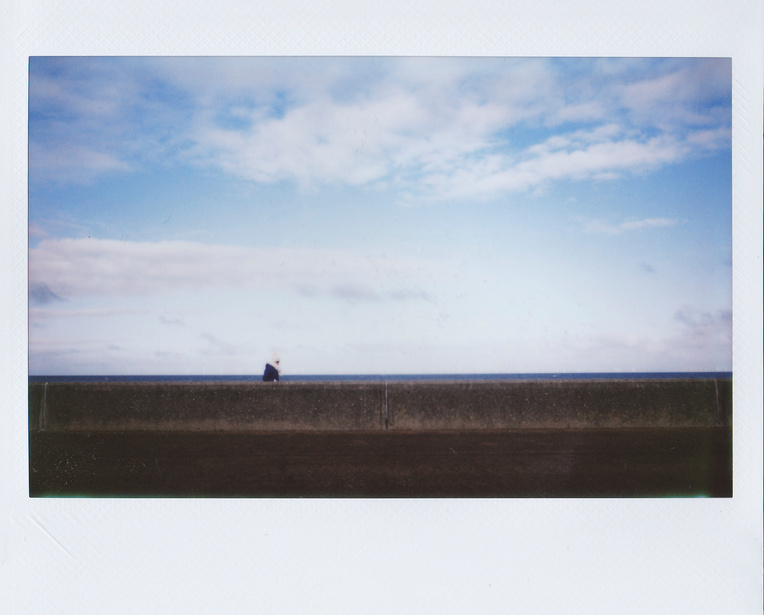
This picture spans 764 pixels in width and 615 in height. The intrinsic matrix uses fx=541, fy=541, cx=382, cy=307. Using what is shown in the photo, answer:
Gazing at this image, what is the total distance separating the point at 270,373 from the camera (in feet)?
15.5

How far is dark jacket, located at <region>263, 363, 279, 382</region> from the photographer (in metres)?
4.64

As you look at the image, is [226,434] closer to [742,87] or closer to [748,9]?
[742,87]

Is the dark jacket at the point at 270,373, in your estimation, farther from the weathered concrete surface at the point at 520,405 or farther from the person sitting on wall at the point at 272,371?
the weathered concrete surface at the point at 520,405

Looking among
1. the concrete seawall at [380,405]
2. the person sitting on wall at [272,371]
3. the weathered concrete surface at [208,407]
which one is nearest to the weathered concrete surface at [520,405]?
the concrete seawall at [380,405]

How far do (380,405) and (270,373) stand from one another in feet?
3.69

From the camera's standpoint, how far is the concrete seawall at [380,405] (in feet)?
13.6

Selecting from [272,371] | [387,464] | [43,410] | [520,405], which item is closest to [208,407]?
[272,371]

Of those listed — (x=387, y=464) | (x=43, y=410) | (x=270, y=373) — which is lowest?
(x=387, y=464)

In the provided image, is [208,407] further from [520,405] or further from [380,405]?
[520,405]

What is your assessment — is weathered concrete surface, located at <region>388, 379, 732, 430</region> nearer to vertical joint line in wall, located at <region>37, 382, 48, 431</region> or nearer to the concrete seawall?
the concrete seawall

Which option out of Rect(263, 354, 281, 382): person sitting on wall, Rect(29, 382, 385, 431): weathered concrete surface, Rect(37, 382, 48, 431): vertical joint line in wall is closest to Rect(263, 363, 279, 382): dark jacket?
Rect(263, 354, 281, 382): person sitting on wall

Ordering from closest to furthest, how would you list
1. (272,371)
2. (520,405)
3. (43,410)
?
1. (520,405)
2. (43,410)
3. (272,371)

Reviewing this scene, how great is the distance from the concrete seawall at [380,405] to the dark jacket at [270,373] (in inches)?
16.3
